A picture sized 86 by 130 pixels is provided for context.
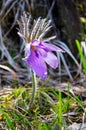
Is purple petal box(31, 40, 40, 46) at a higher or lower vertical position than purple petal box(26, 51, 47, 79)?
higher

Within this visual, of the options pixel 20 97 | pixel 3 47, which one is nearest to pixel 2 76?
pixel 3 47

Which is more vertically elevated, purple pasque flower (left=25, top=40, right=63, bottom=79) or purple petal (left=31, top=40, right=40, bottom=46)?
purple petal (left=31, top=40, right=40, bottom=46)

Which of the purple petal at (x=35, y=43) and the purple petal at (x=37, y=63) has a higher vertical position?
the purple petal at (x=35, y=43)

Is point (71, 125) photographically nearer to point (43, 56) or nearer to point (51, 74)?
point (43, 56)

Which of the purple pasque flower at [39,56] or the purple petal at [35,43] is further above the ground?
the purple petal at [35,43]
